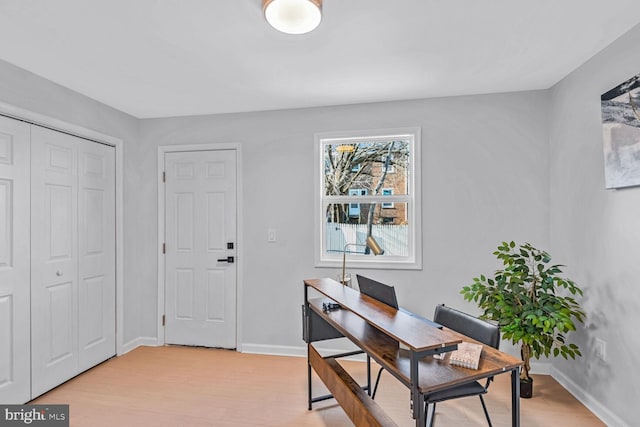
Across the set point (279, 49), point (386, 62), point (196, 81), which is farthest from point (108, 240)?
point (386, 62)

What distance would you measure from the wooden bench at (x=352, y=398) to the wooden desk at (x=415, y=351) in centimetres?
33

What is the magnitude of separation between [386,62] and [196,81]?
144cm

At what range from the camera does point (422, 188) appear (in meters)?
Answer: 3.21

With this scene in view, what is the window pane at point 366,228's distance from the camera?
3334mm

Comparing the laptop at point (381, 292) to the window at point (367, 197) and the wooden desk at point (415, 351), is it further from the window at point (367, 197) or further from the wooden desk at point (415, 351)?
the window at point (367, 197)

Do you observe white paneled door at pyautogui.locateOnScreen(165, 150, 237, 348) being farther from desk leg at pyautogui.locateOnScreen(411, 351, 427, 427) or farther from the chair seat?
desk leg at pyautogui.locateOnScreen(411, 351, 427, 427)

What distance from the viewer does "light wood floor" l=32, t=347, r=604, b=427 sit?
235 centimetres

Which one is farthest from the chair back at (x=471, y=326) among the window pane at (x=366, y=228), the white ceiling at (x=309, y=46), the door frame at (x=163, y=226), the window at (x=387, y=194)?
the door frame at (x=163, y=226)

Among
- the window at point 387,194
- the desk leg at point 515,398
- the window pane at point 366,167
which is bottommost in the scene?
the desk leg at point 515,398

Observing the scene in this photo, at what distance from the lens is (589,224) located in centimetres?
250

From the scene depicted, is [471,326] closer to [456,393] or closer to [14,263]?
[456,393]

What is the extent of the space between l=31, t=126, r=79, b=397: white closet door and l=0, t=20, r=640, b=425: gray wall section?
320 mm

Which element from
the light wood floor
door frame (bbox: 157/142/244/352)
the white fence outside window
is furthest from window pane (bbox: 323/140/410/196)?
the light wood floor

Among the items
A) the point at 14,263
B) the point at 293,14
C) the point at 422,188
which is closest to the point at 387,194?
the point at 422,188
